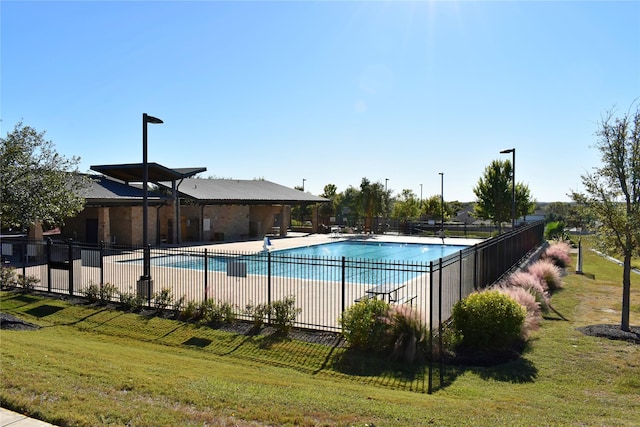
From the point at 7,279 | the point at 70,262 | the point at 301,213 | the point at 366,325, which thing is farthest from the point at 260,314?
the point at 301,213

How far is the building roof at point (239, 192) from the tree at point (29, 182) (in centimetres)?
1662

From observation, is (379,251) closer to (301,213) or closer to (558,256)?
(558,256)

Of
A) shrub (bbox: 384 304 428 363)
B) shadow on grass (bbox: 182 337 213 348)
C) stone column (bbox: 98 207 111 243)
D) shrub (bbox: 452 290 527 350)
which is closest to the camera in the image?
shrub (bbox: 384 304 428 363)

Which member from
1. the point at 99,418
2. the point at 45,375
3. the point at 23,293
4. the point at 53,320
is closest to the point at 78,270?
the point at 23,293

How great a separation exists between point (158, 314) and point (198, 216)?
2270 cm

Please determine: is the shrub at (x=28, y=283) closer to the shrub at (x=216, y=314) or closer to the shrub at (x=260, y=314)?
the shrub at (x=216, y=314)

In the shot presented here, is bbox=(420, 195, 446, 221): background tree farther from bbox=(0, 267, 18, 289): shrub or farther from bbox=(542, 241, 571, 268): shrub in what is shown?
bbox=(0, 267, 18, 289): shrub

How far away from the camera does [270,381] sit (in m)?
6.90

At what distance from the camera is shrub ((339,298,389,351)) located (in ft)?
29.4

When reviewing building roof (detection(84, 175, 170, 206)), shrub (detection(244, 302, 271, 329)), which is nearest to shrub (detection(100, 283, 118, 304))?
shrub (detection(244, 302, 271, 329))

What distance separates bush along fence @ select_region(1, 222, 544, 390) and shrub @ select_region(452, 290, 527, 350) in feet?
2.13

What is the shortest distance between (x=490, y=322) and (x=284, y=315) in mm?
4310

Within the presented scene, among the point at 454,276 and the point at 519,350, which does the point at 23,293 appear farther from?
the point at 519,350

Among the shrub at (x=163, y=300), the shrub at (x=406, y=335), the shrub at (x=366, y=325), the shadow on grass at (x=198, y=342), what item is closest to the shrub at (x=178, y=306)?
the shrub at (x=163, y=300)
